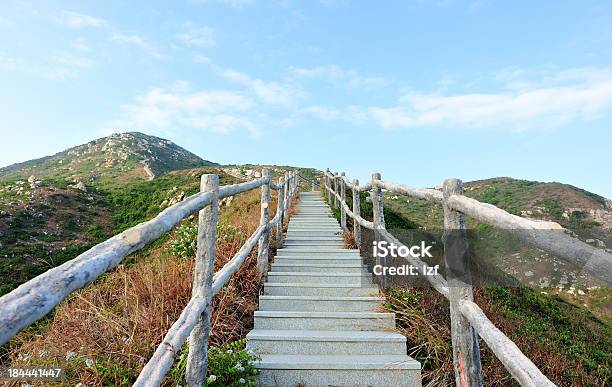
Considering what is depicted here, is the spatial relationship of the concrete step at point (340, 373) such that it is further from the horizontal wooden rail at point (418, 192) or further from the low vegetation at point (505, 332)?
the horizontal wooden rail at point (418, 192)

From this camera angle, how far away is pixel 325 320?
3.97 metres

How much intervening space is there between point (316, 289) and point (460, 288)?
2.56 meters

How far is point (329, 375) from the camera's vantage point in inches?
122

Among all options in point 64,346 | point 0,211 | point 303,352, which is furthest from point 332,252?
point 0,211

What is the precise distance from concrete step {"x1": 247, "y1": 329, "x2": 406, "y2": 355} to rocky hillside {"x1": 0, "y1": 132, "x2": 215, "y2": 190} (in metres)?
42.8

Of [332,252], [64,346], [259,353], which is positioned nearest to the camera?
[64,346]

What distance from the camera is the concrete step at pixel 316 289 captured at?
15.5 feet

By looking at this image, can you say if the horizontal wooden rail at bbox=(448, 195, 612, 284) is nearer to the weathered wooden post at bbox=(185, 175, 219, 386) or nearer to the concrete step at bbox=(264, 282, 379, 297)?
the weathered wooden post at bbox=(185, 175, 219, 386)

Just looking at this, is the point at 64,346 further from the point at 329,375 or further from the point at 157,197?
the point at 157,197

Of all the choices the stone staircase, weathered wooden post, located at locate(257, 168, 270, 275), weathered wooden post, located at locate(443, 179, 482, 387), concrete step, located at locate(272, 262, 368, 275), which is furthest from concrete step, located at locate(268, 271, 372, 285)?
weathered wooden post, located at locate(443, 179, 482, 387)

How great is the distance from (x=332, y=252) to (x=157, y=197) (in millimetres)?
29603

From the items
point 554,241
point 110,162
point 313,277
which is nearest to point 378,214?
point 313,277

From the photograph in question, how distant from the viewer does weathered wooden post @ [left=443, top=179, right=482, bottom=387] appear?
2404mm

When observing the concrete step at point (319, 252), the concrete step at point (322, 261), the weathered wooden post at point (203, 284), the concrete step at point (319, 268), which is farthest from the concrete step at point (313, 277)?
the weathered wooden post at point (203, 284)
